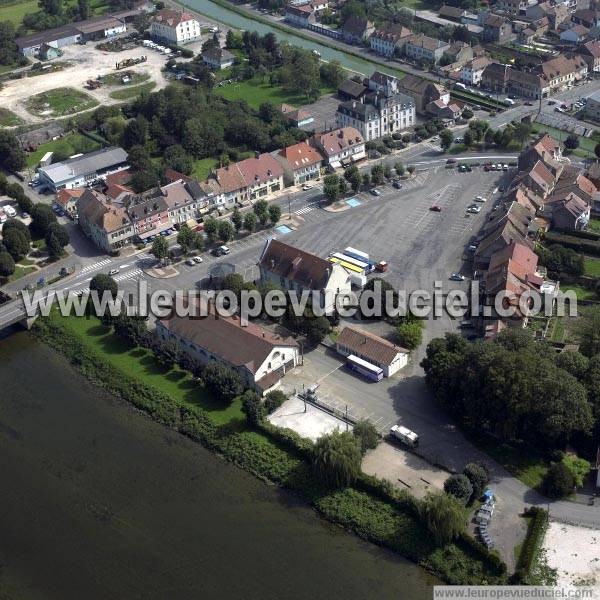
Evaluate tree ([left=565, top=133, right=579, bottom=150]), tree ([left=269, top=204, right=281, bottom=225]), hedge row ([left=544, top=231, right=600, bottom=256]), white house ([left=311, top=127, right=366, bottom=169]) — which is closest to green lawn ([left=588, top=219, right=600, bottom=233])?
hedge row ([left=544, top=231, right=600, bottom=256])

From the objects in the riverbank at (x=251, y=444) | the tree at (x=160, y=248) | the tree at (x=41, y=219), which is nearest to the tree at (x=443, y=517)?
the riverbank at (x=251, y=444)

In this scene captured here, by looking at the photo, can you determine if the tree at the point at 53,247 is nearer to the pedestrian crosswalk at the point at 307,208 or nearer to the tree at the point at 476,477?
the pedestrian crosswalk at the point at 307,208

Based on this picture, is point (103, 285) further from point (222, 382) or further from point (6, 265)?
point (222, 382)

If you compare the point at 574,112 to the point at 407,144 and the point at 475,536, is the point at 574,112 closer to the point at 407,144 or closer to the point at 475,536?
the point at 407,144

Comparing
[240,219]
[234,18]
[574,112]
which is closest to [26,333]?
[240,219]

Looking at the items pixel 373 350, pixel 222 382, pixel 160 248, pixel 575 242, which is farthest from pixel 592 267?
pixel 160 248

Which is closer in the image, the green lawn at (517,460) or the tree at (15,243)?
the green lawn at (517,460)
